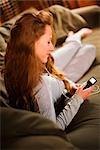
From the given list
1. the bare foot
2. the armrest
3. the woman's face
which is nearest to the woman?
the woman's face

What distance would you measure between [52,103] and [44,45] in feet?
0.81

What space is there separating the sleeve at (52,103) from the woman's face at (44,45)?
0.10 metres

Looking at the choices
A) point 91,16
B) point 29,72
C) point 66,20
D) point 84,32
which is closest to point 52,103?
point 29,72

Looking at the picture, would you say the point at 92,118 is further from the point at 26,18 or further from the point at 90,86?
the point at 26,18

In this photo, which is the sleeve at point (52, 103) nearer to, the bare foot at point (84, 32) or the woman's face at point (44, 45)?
the woman's face at point (44, 45)

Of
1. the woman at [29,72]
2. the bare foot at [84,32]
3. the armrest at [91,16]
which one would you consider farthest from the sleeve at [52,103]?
the armrest at [91,16]

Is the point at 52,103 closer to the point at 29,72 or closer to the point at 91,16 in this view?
the point at 29,72

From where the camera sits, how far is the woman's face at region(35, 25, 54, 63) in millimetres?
1317

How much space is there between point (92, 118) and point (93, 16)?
1473mm

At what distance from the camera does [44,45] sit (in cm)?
135

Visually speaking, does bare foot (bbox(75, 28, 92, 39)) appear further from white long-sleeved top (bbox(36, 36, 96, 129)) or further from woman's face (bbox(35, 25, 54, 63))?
woman's face (bbox(35, 25, 54, 63))

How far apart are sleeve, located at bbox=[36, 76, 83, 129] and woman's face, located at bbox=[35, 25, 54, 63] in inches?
3.9

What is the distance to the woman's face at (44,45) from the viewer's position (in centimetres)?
132

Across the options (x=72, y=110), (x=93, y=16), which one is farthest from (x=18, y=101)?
(x=93, y=16)
